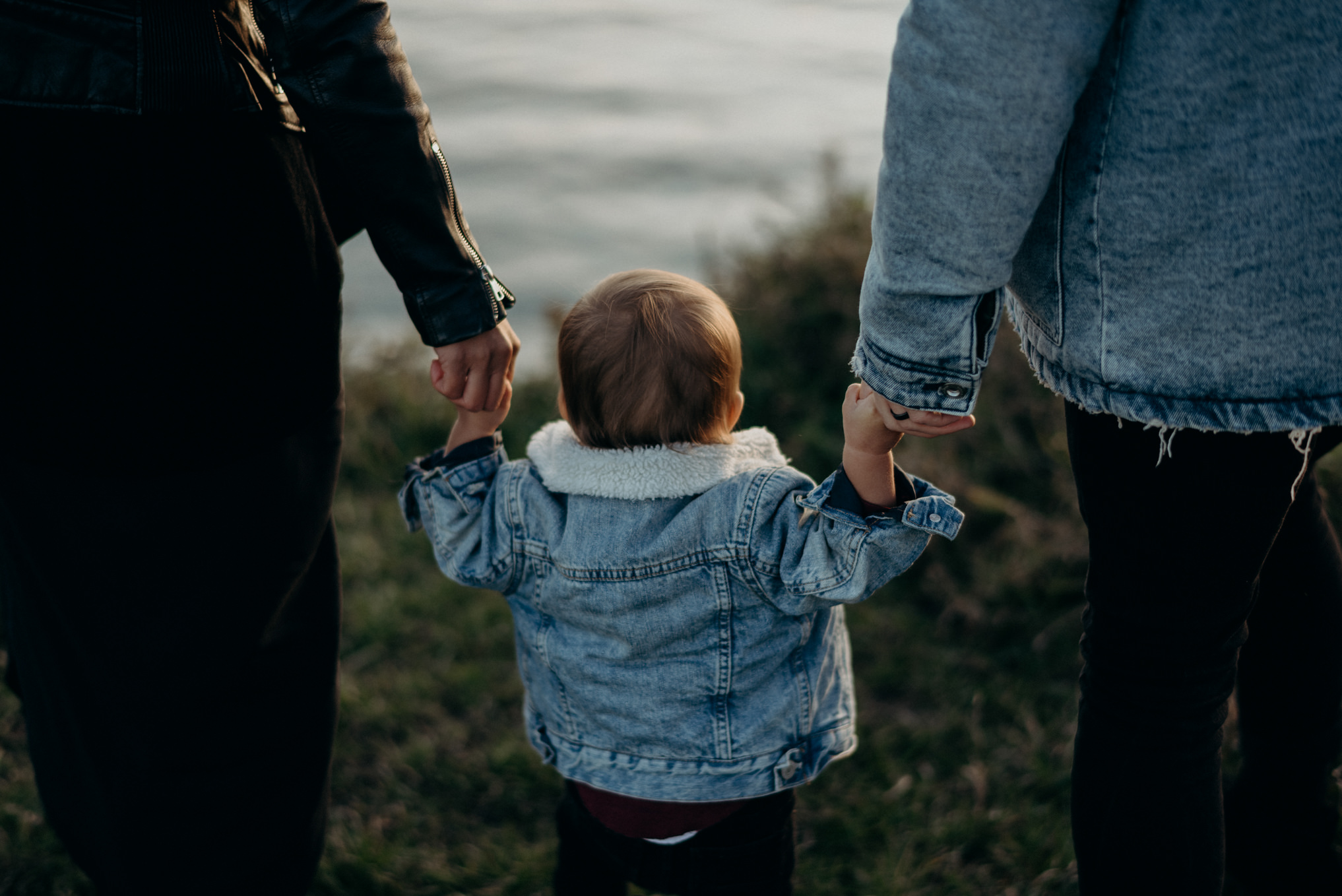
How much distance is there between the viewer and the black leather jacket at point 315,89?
1200 mm

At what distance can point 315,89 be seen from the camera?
135cm

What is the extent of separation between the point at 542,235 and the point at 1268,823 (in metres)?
4.12

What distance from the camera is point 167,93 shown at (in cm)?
125

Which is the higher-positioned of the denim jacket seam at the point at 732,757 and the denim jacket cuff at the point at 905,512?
the denim jacket cuff at the point at 905,512

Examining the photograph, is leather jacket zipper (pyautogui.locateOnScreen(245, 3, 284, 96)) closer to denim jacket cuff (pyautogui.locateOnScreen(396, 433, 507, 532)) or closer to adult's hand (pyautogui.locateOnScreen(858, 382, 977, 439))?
denim jacket cuff (pyautogui.locateOnScreen(396, 433, 507, 532))

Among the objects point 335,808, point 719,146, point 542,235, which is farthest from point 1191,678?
point 719,146

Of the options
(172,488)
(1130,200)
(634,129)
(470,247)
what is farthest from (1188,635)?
(634,129)

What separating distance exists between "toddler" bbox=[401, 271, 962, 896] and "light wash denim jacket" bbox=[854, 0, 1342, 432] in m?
0.21

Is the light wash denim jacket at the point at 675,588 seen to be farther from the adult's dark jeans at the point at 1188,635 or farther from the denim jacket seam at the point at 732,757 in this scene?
the adult's dark jeans at the point at 1188,635

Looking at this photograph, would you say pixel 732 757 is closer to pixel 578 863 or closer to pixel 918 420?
pixel 578 863

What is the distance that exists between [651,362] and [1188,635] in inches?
27.0

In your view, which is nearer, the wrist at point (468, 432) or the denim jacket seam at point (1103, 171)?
the denim jacket seam at point (1103, 171)

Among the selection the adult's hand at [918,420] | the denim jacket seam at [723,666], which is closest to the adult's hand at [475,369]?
the denim jacket seam at [723,666]

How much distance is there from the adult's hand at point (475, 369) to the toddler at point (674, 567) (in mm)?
29
